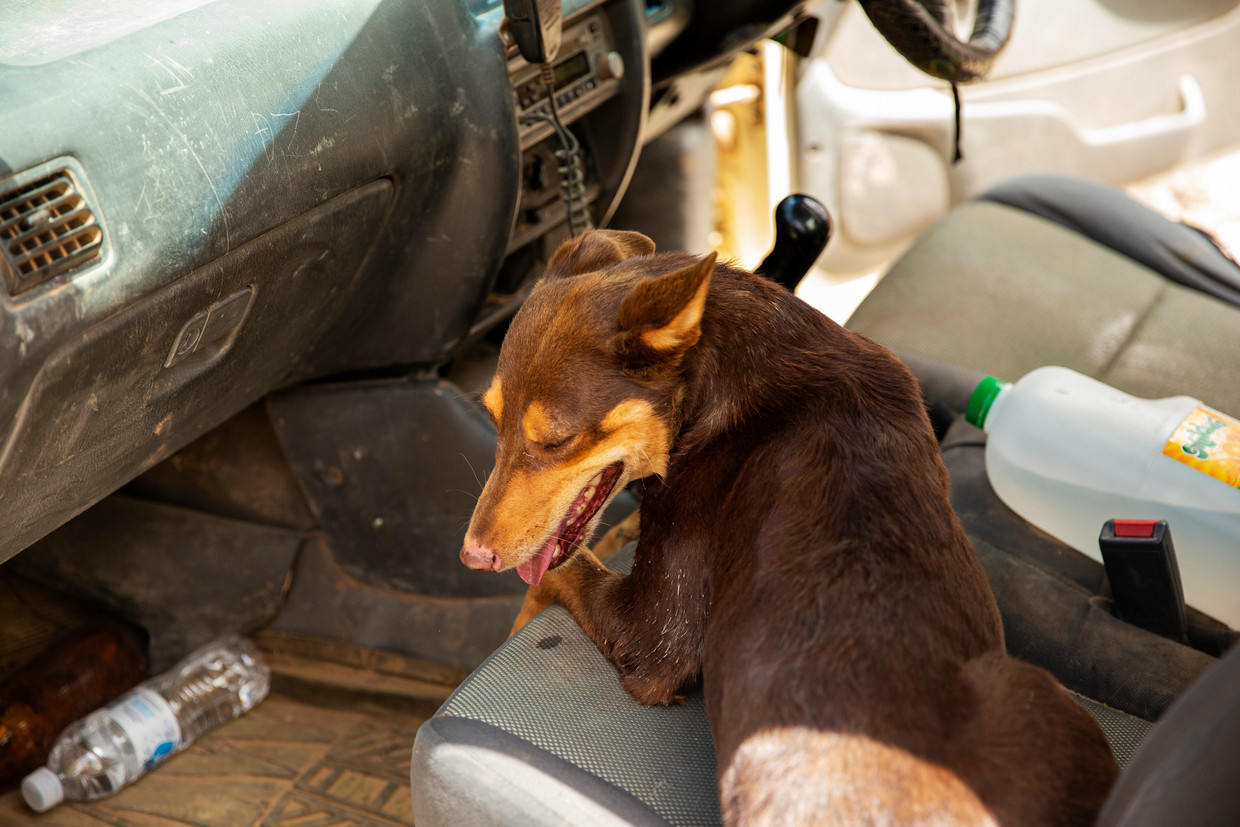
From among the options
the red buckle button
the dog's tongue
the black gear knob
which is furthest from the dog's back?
the black gear knob

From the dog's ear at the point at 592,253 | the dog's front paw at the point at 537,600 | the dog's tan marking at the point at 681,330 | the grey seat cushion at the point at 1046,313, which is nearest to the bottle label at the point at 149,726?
the dog's front paw at the point at 537,600

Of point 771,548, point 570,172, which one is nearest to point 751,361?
point 771,548

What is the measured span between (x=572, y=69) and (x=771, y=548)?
1.18 m

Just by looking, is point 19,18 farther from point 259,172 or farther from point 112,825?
point 112,825

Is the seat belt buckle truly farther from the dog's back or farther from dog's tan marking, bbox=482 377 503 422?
dog's tan marking, bbox=482 377 503 422

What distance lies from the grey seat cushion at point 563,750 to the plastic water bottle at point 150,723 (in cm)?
104

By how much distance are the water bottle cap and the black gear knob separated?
65.1 inches

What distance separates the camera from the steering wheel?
1793mm

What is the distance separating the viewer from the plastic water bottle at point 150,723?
187 centimetres

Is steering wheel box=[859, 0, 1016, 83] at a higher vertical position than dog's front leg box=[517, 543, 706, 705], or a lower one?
higher

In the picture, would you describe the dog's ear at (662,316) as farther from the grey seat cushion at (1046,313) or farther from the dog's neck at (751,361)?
the grey seat cushion at (1046,313)

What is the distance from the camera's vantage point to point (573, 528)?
1.40 metres

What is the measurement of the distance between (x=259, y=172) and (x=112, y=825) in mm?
1331

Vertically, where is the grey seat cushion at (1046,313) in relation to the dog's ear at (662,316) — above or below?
below
